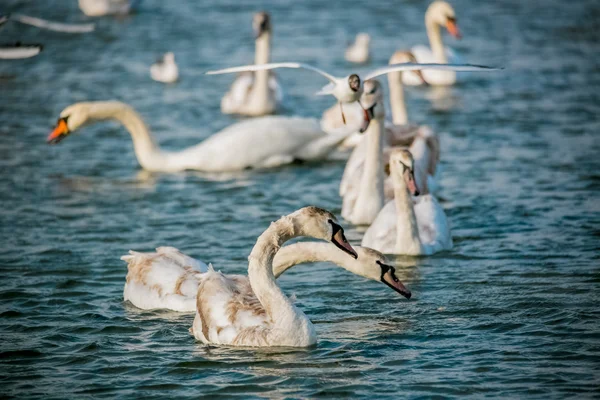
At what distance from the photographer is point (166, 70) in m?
21.6

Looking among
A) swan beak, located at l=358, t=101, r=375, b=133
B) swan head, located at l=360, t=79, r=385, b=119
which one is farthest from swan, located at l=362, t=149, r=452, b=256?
swan head, located at l=360, t=79, r=385, b=119

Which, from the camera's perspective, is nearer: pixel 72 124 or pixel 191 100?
pixel 72 124

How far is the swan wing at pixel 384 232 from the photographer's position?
38.1 ft

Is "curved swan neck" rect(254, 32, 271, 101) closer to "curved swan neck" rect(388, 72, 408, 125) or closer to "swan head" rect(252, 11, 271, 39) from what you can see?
"swan head" rect(252, 11, 271, 39)

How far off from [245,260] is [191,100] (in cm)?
932

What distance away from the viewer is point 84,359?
8.91 m

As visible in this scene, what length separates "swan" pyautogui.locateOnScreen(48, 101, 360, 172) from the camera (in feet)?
51.2

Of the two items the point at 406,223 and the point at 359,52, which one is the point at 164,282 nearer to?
the point at 406,223

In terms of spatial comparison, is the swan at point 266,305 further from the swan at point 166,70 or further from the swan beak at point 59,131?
the swan at point 166,70

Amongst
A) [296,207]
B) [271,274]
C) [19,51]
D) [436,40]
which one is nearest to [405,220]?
[296,207]

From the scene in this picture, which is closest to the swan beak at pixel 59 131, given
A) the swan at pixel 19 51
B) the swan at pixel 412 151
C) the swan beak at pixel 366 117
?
the swan at pixel 19 51

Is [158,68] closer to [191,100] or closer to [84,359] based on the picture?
[191,100]

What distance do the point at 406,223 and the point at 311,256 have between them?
2011mm

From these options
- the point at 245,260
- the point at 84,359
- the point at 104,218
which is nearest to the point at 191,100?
→ the point at 104,218
